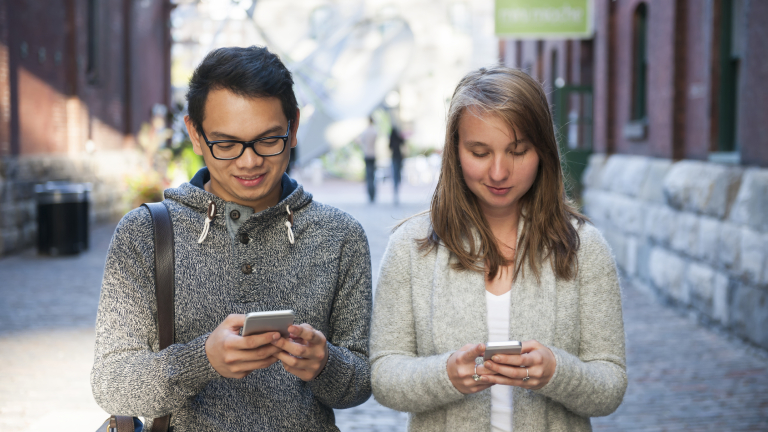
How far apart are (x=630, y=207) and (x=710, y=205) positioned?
318cm

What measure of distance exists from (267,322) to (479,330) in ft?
2.31

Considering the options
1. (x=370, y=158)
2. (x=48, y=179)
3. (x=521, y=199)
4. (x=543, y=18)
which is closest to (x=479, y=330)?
(x=521, y=199)

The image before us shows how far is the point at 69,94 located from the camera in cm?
1620

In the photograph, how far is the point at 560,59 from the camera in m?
18.8

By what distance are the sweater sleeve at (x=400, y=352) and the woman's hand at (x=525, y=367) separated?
0.18 m

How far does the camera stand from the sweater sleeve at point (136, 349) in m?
2.14

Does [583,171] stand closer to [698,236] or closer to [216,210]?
[698,236]

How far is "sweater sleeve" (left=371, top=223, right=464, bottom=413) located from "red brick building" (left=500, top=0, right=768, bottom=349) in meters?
3.21

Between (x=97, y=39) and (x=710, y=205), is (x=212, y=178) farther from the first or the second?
(x=97, y=39)

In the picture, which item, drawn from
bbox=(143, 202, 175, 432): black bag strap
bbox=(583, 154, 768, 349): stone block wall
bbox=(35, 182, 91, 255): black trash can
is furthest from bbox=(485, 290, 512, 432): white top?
bbox=(35, 182, 91, 255): black trash can

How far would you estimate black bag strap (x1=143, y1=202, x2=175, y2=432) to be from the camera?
2.26m

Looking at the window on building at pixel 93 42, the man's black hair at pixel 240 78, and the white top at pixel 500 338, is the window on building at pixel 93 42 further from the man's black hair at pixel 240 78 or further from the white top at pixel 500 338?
the white top at pixel 500 338

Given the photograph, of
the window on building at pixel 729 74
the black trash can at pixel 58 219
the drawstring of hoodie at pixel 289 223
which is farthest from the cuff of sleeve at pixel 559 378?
the black trash can at pixel 58 219

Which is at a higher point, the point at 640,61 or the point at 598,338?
the point at 640,61
